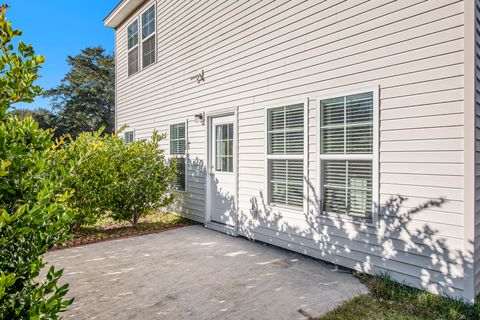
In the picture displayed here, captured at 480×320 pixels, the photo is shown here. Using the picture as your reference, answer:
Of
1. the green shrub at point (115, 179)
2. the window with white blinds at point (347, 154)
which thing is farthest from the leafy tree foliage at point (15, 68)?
the green shrub at point (115, 179)

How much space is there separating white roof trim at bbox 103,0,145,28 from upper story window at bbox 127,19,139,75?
0.34m

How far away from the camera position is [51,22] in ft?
65.9

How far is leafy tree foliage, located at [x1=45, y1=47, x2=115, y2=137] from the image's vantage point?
26.4 m

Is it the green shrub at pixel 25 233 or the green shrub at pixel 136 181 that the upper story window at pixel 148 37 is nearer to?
the green shrub at pixel 136 181

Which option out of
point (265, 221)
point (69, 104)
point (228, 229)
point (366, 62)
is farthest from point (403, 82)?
point (69, 104)

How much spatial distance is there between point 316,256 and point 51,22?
23698 millimetres

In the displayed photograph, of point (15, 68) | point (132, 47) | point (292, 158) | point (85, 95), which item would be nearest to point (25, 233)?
point (15, 68)

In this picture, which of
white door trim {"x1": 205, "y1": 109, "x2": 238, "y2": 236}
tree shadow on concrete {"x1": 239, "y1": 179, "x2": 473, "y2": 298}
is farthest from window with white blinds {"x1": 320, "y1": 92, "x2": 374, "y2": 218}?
white door trim {"x1": 205, "y1": 109, "x2": 238, "y2": 236}

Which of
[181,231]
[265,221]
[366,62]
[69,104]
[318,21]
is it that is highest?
[69,104]

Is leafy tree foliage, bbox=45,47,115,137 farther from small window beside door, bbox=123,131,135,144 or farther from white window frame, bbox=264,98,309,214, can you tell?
white window frame, bbox=264,98,309,214

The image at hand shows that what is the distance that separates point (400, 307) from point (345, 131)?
194cm

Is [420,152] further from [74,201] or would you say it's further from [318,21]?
[74,201]

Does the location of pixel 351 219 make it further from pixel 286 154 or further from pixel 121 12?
pixel 121 12

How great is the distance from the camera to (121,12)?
8.91m
